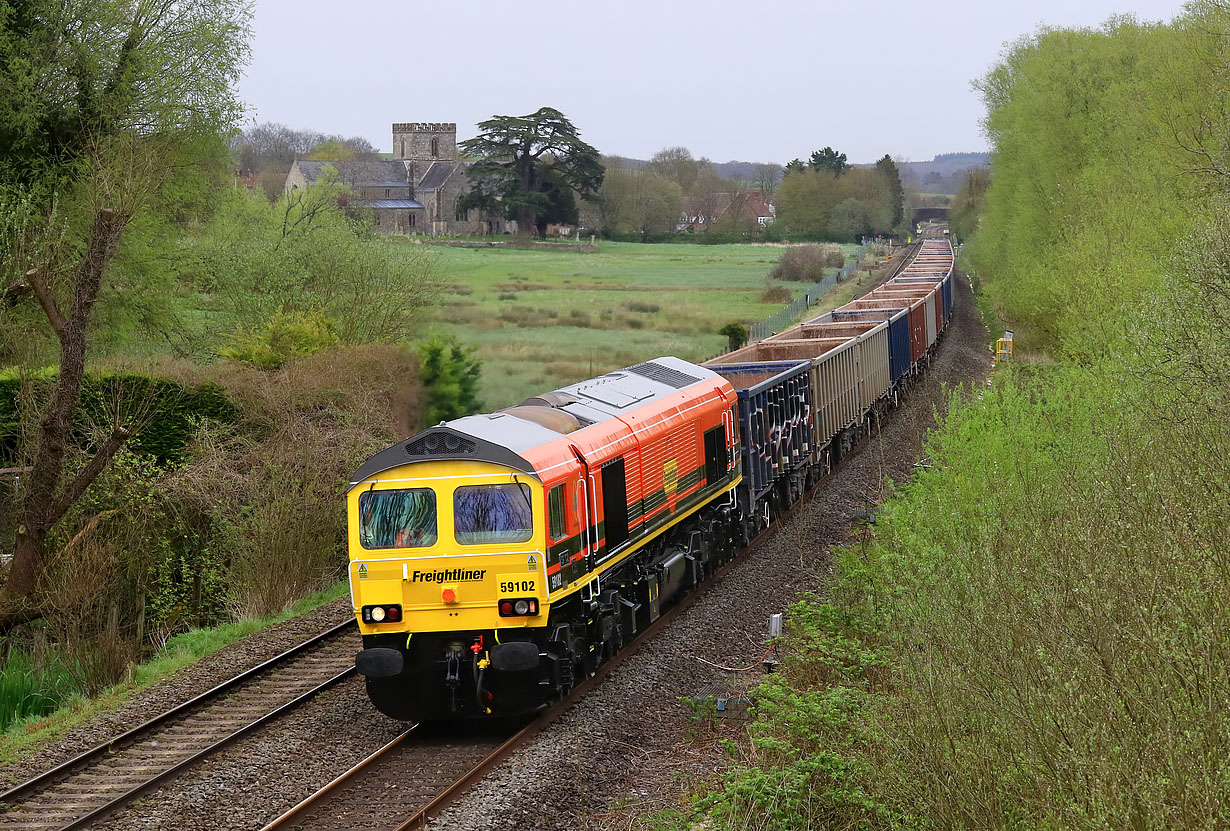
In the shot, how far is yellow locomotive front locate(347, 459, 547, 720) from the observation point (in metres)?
12.1

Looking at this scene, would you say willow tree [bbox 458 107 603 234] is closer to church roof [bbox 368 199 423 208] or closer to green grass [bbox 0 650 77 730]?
church roof [bbox 368 199 423 208]

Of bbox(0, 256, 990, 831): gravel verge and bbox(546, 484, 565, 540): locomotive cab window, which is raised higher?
bbox(546, 484, 565, 540): locomotive cab window

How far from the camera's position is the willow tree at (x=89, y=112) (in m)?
24.3

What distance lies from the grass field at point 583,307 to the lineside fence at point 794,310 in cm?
101

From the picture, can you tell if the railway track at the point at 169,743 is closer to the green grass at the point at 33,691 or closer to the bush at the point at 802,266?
the green grass at the point at 33,691

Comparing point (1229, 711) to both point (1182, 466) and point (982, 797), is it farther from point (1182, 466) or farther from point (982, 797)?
point (1182, 466)

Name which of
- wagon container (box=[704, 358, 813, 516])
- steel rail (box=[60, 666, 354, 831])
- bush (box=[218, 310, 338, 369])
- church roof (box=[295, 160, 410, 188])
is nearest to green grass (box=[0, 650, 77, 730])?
steel rail (box=[60, 666, 354, 831])

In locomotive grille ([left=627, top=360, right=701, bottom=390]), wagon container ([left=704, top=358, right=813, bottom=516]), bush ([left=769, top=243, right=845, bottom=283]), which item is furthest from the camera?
bush ([left=769, top=243, right=845, bottom=283])

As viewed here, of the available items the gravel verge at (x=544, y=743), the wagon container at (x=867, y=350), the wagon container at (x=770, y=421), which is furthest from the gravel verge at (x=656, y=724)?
the wagon container at (x=867, y=350)

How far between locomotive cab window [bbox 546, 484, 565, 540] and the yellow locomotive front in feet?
0.52

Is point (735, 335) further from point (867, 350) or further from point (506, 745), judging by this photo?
point (506, 745)

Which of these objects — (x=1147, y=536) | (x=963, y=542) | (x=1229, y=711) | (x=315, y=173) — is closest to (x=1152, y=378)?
(x=963, y=542)

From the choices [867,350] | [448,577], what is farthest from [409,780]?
[867,350]

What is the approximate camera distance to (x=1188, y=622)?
281 inches
